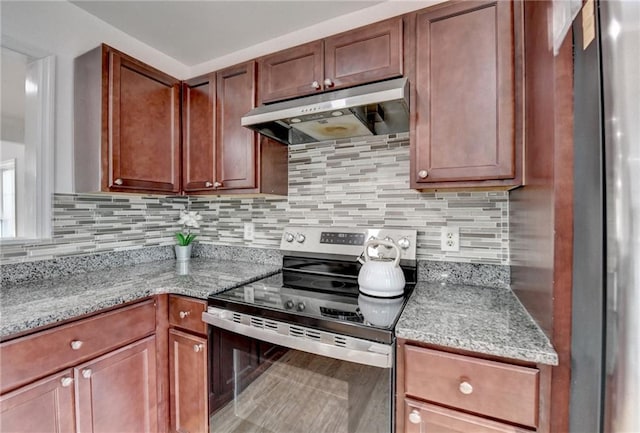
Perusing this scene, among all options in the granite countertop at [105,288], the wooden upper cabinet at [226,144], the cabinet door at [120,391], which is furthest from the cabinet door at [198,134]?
the cabinet door at [120,391]

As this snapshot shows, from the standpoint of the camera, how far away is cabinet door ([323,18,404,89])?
1258 millimetres

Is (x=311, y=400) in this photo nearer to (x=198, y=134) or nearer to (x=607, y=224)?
(x=607, y=224)

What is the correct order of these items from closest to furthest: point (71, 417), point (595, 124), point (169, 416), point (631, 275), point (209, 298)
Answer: point (631, 275) → point (595, 124) → point (71, 417) → point (209, 298) → point (169, 416)

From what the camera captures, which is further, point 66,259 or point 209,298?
point 66,259

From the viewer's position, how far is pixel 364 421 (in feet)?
3.01

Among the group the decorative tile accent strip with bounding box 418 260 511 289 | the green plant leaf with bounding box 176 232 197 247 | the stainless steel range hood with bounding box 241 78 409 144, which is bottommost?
the decorative tile accent strip with bounding box 418 260 511 289

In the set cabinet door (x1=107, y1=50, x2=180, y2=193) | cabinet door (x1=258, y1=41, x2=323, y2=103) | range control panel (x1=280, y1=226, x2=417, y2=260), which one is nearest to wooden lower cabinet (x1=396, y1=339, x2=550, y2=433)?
range control panel (x1=280, y1=226, x2=417, y2=260)

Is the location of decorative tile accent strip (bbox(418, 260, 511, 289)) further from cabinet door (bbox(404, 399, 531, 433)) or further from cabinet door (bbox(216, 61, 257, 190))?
cabinet door (bbox(216, 61, 257, 190))

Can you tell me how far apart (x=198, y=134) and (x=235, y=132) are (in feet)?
1.04

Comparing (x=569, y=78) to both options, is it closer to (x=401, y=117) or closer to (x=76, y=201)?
(x=401, y=117)

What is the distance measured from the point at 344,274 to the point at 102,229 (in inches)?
60.0

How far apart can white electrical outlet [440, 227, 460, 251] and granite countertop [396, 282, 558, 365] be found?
0.25 meters

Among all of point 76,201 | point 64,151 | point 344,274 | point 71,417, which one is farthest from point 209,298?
Answer: point 64,151

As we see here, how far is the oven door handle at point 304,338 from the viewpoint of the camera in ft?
2.93
